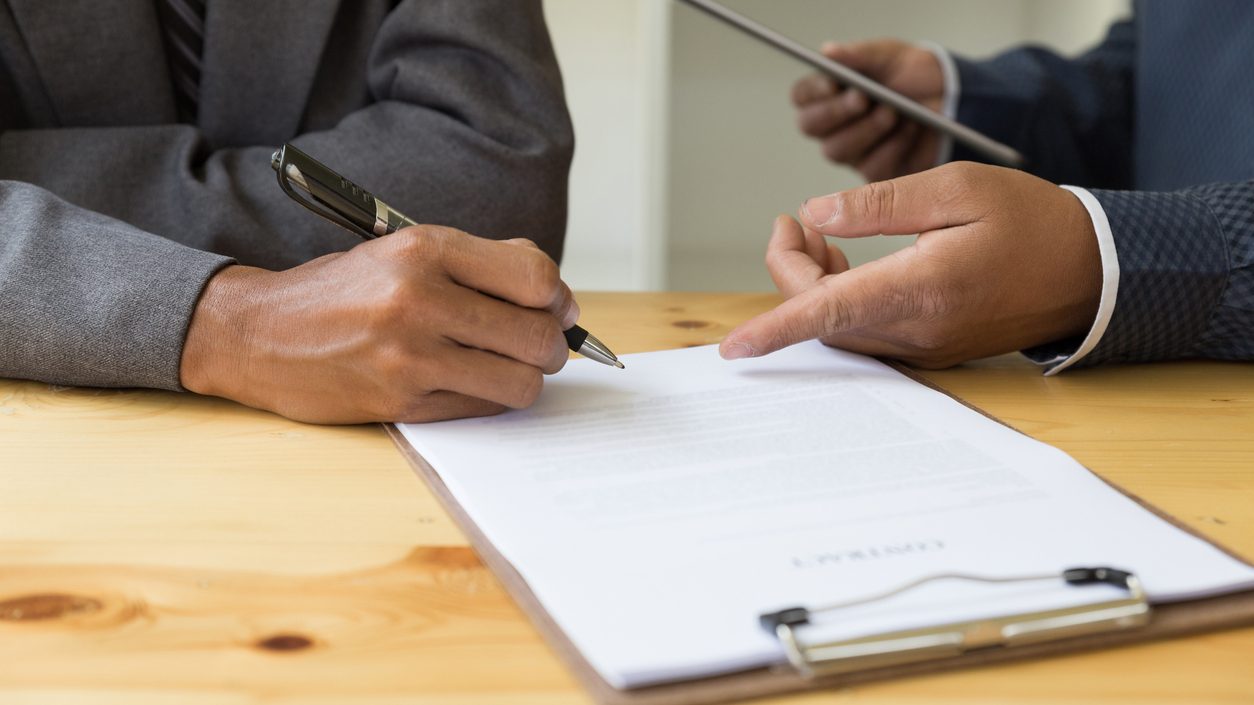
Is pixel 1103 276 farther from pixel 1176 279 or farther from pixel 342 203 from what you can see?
pixel 342 203

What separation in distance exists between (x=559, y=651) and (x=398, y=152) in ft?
1.85

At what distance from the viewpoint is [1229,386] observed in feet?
2.45

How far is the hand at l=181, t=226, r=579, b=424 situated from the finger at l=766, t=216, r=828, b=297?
20cm

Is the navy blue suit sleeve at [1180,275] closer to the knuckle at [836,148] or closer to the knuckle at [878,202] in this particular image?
the knuckle at [878,202]

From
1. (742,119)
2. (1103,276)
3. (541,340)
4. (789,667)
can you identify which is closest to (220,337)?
(541,340)

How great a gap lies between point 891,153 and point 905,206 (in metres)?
0.64

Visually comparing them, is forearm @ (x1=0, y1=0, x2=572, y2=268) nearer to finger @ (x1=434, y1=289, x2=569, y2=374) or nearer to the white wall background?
finger @ (x1=434, y1=289, x2=569, y2=374)

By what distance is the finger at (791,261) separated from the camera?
77cm

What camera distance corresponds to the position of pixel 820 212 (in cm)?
71

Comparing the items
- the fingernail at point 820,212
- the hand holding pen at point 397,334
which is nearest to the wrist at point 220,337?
the hand holding pen at point 397,334

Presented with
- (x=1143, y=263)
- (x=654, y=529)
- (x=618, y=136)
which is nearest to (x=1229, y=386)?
(x=1143, y=263)

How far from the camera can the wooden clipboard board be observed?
372mm

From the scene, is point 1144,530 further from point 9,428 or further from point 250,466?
point 9,428

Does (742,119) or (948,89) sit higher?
(948,89)
